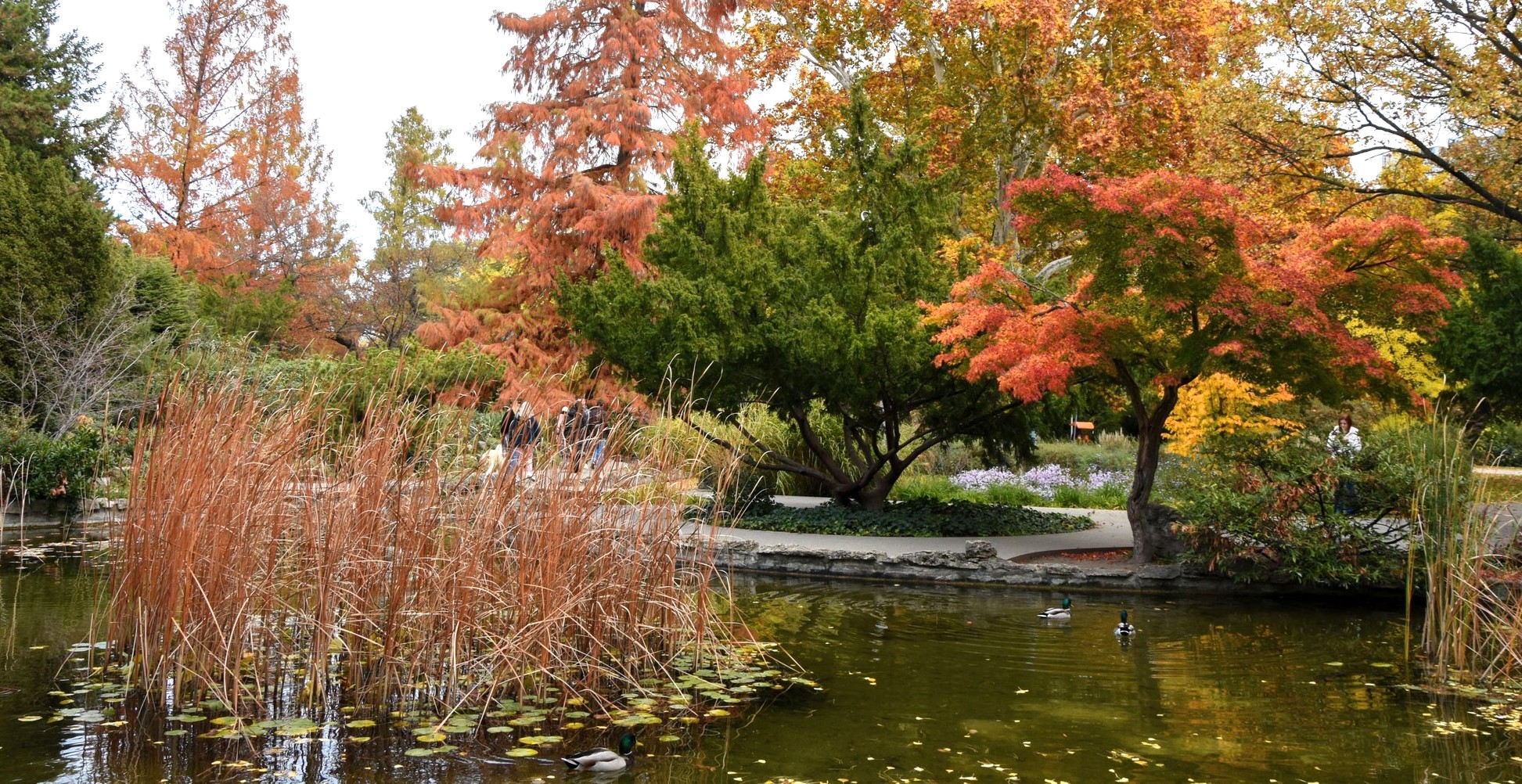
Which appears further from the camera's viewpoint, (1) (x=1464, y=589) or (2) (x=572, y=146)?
(2) (x=572, y=146)

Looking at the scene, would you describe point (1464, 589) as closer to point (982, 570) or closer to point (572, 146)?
point (982, 570)

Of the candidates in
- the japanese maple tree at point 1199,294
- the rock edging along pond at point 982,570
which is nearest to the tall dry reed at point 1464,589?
the japanese maple tree at point 1199,294

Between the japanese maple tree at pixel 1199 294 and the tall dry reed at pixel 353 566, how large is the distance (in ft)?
16.6

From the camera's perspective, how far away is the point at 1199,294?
29.0ft

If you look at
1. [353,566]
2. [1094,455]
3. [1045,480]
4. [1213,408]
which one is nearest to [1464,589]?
[353,566]

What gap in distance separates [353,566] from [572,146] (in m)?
14.9

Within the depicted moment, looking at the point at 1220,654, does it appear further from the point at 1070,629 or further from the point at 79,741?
the point at 79,741

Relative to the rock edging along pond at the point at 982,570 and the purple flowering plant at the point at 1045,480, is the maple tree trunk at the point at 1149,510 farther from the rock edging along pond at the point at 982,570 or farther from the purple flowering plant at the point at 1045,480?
the purple flowering plant at the point at 1045,480

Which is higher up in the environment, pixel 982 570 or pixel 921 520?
pixel 921 520

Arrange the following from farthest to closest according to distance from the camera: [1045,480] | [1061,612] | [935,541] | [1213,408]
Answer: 1. [1045,480]
2. [1213,408]
3. [935,541]
4. [1061,612]

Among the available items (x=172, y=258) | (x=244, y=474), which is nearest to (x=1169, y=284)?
(x=244, y=474)

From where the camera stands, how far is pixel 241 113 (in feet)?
79.7

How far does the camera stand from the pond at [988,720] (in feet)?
14.6

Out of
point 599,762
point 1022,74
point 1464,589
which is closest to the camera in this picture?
point 599,762
